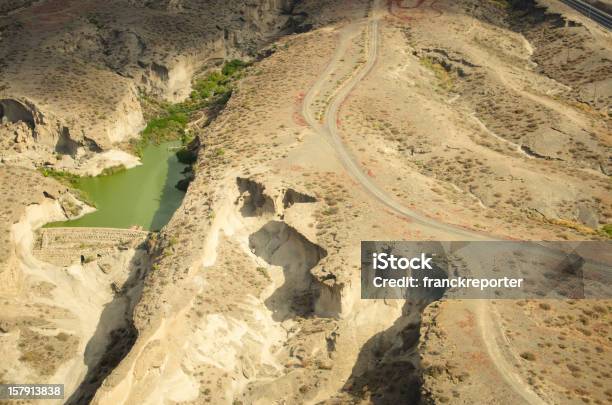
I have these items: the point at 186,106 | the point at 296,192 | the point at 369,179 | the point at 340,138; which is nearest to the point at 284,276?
the point at 296,192

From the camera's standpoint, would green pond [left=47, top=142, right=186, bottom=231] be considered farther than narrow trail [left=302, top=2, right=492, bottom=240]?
Yes

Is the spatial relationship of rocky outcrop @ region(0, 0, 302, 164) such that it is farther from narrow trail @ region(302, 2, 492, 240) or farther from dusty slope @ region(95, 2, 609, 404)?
narrow trail @ region(302, 2, 492, 240)

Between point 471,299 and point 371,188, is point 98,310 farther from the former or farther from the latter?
point 471,299

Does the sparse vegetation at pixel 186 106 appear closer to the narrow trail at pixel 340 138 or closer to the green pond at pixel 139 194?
the green pond at pixel 139 194

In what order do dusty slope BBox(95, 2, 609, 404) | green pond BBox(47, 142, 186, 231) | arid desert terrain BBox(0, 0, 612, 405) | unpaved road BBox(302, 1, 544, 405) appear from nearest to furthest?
unpaved road BBox(302, 1, 544, 405) → arid desert terrain BBox(0, 0, 612, 405) → dusty slope BBox(95, 2, 609, 404) → green pond BBox(47, 142, 186, 231)

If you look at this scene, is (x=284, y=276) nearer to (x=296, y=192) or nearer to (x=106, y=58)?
(x=296, y=192)

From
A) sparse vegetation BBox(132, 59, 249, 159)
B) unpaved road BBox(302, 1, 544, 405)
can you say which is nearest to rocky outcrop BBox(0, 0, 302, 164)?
sparse vegetation BBox(132, 59, 249, 159)

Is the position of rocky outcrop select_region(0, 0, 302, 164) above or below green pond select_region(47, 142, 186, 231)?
above

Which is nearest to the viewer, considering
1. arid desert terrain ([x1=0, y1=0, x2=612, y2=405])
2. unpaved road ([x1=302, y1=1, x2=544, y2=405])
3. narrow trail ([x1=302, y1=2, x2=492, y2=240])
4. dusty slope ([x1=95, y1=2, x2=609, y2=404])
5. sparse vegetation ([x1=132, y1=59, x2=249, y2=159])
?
unpaved road ([x1=302, y1=1, x2=544, y2=405])
